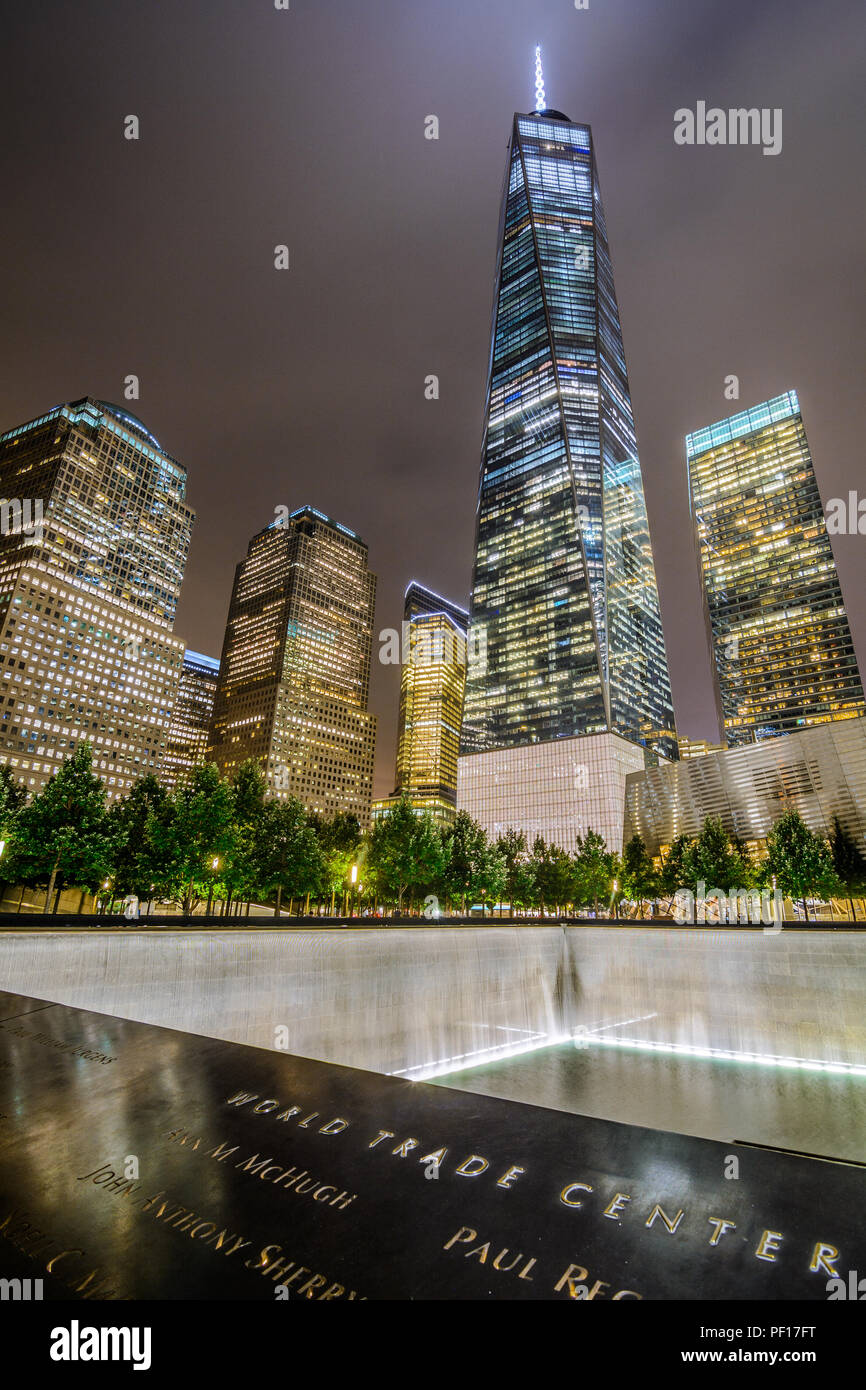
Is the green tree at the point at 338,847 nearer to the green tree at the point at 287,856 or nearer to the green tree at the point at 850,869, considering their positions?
the green tree at the point at 287,856

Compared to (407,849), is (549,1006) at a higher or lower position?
lower

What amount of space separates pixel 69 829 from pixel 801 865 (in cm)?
7294

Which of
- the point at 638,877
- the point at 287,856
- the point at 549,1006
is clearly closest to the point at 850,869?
the point at 638,877

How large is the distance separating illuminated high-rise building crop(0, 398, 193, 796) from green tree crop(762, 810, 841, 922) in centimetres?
15818

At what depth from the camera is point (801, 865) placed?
225 ft

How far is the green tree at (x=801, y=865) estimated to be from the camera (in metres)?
67.8

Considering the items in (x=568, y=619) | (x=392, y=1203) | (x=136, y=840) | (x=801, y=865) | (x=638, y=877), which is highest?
(x=568, y=619)

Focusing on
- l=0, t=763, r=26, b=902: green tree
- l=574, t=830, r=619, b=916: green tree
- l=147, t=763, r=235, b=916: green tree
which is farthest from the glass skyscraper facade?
l=0, t=763, r=26, b=902: green tree

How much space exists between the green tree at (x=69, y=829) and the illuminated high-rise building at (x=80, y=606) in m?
124

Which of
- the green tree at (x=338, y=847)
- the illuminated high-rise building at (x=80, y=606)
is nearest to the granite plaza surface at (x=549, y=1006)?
the green tree at (x=338, y=847)

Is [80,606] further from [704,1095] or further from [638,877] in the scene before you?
[704,1095]

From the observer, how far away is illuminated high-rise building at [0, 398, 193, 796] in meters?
154
